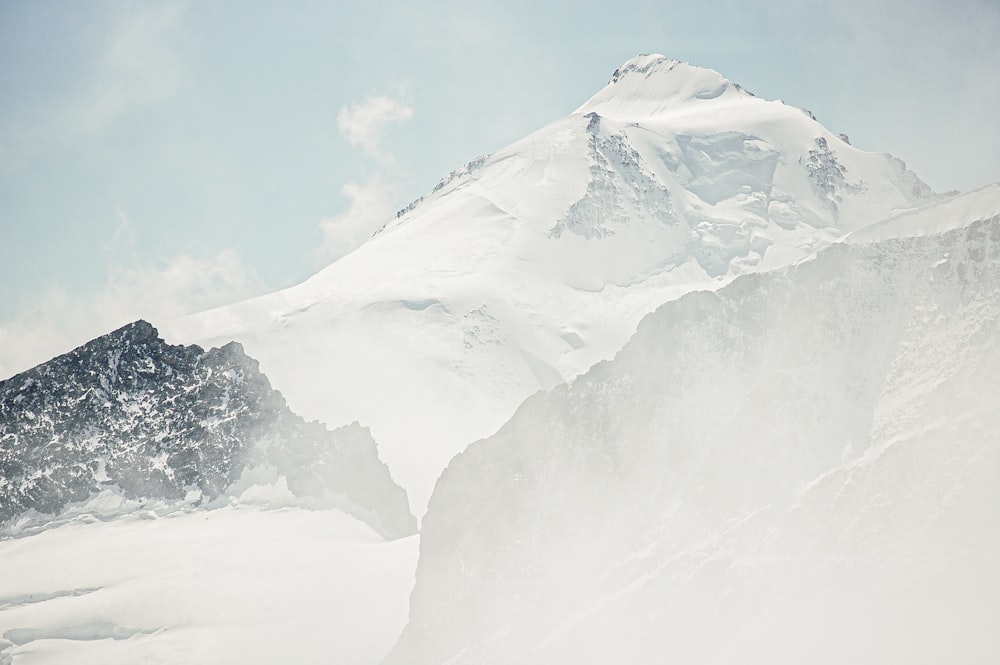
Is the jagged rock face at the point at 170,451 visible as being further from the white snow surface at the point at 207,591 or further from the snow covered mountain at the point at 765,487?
the snow covered mountain at the point at 765,487

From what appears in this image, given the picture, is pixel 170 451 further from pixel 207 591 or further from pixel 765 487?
pixel 765 487

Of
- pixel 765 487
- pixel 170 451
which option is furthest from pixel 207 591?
pixel 765 487

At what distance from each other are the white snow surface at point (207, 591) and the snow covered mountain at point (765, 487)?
27.1 metres

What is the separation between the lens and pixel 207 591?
510 ft

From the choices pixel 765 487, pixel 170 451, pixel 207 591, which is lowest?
pixel 765 487

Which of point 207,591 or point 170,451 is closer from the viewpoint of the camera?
point 207,591

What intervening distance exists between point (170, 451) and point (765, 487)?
122766mm

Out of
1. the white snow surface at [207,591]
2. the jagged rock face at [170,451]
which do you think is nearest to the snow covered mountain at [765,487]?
the white snow surface at [207,591]

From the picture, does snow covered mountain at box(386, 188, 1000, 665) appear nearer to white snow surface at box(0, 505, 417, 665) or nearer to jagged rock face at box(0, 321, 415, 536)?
white snow surface at box(0, 505, 417, 665)

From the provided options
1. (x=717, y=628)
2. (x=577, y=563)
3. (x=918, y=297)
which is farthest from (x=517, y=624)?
(x=918, y=297)

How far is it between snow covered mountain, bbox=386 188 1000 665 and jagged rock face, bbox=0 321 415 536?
6973 cm

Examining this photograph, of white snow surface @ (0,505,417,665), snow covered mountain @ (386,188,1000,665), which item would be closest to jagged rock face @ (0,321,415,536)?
white snow surface @ (0,505,417,665)

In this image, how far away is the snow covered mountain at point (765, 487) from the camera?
9594cm

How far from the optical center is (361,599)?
148m
